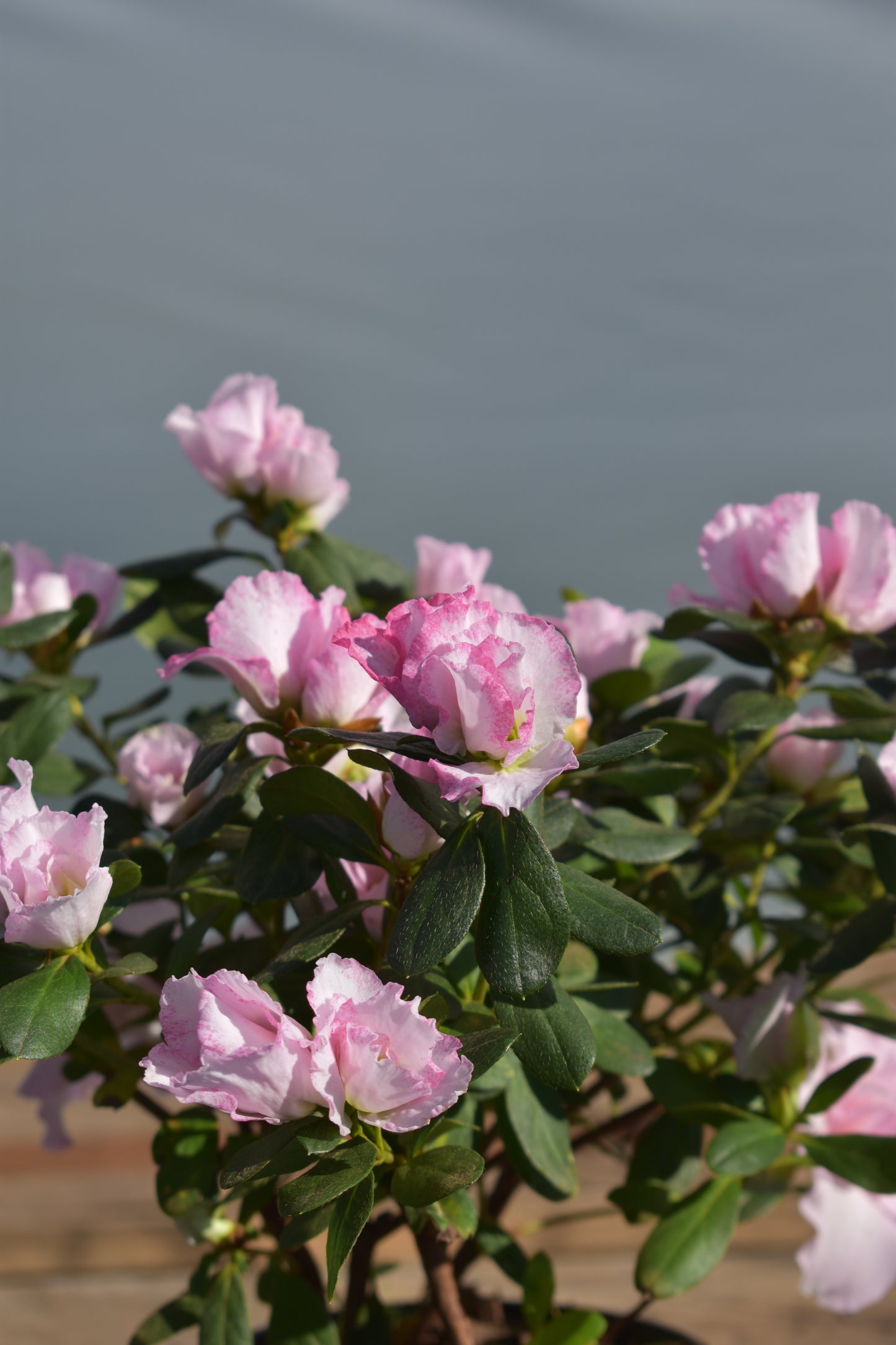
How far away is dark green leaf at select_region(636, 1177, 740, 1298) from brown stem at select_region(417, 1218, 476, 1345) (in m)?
0.11

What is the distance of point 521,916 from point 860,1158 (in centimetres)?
32

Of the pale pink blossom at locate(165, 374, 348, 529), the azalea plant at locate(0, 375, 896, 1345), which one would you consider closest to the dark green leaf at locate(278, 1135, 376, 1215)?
the azalea plant at locate(0, 375, 896, 1345)

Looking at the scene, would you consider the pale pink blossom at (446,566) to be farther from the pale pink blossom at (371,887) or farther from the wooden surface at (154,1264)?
the wooden surface at (154,1264)

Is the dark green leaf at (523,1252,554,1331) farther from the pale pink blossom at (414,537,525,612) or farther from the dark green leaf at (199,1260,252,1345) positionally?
the pale pink blossom at (414,537,525,612)

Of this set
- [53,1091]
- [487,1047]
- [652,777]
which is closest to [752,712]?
[652,777]

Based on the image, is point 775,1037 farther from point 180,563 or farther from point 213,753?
point 180,563

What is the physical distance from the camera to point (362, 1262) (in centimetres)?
77

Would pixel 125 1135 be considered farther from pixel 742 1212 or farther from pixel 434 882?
pixel 434 882

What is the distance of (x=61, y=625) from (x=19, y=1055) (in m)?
0.38

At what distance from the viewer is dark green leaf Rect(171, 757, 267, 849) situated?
1.67 ft

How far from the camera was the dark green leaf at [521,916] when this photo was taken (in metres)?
0.39

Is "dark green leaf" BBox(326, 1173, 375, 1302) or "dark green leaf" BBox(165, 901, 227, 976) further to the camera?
"dark green leaf" BBox(165, 901, 227, 976)

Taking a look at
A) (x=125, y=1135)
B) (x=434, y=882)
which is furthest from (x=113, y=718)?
(x=125, y=1135)

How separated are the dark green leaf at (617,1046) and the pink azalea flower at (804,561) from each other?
0.78ft
